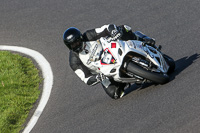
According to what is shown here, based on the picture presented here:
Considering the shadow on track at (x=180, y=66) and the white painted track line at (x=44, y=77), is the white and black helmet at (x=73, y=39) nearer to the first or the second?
the shadow on track at (x=180, y=66)

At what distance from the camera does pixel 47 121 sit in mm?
9156

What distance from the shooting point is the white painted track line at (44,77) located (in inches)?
370

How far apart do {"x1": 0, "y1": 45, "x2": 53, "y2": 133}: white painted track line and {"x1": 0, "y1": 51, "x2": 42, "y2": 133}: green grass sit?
177mm

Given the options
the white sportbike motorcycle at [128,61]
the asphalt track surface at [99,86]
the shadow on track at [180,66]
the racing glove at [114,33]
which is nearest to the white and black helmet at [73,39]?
the white sportbike motorcycle at [128,61]

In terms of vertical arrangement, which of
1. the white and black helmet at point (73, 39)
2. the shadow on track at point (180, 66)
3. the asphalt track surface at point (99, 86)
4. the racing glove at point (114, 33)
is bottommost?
the shadow on track at point (180, 66)

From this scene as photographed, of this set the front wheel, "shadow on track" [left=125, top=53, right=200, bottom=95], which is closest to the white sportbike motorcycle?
the front wheel

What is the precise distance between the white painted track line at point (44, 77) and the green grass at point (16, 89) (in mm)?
177

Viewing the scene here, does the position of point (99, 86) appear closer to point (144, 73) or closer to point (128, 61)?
point (128, 61)

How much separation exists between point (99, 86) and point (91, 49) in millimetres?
1824

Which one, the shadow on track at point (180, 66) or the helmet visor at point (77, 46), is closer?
the helmet visor at point (77, 46)

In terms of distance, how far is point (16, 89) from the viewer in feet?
34.8

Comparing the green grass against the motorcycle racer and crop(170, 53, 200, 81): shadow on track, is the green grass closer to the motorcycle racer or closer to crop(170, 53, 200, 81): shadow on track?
the motorcycle racer

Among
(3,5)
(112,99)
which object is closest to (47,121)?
(112,99)

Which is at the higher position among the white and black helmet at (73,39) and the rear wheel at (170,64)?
the white and black helmet at (73,39)
